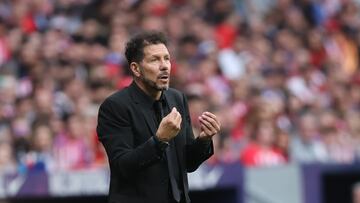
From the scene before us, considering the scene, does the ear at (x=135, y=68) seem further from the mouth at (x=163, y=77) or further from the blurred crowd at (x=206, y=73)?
the blurred crowd at (x=206, y=73)

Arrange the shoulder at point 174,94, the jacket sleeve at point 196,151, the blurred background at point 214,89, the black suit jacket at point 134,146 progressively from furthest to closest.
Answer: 1. the blurred background at point 214,89
2. the shoulder at point 174,94
3. the jacket sleeve at point 196,151
4. the black suit jacket at point 134,146

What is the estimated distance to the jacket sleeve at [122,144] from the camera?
4.37m

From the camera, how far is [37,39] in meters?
11.0

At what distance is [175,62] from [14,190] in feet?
13.9

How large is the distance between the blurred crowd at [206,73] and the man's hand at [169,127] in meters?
4.03

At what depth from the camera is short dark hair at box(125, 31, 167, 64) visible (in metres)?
4.61

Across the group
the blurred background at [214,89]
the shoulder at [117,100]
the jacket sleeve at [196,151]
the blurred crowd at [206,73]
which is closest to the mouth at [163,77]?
the shoulder at [117,100]

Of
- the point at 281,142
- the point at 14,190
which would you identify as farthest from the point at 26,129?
the point at 281,142

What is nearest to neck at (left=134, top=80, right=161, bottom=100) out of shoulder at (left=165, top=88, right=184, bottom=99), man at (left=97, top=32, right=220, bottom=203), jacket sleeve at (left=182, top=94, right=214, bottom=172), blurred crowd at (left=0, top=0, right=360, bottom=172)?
man at (left=97, top=32, right=220, bottom=203)

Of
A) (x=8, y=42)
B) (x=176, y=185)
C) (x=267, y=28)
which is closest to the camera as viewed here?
(x=176, y=185)

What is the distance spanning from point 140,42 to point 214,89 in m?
6.96

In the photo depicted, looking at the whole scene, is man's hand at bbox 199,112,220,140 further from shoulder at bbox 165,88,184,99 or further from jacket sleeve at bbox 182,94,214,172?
shoulder at bbox 165,88,184,99

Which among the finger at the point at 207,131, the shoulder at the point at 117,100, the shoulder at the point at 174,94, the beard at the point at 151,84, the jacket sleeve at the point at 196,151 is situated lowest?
the jacket sleeve at the point at 196,151

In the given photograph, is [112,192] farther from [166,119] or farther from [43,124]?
[43,124]
